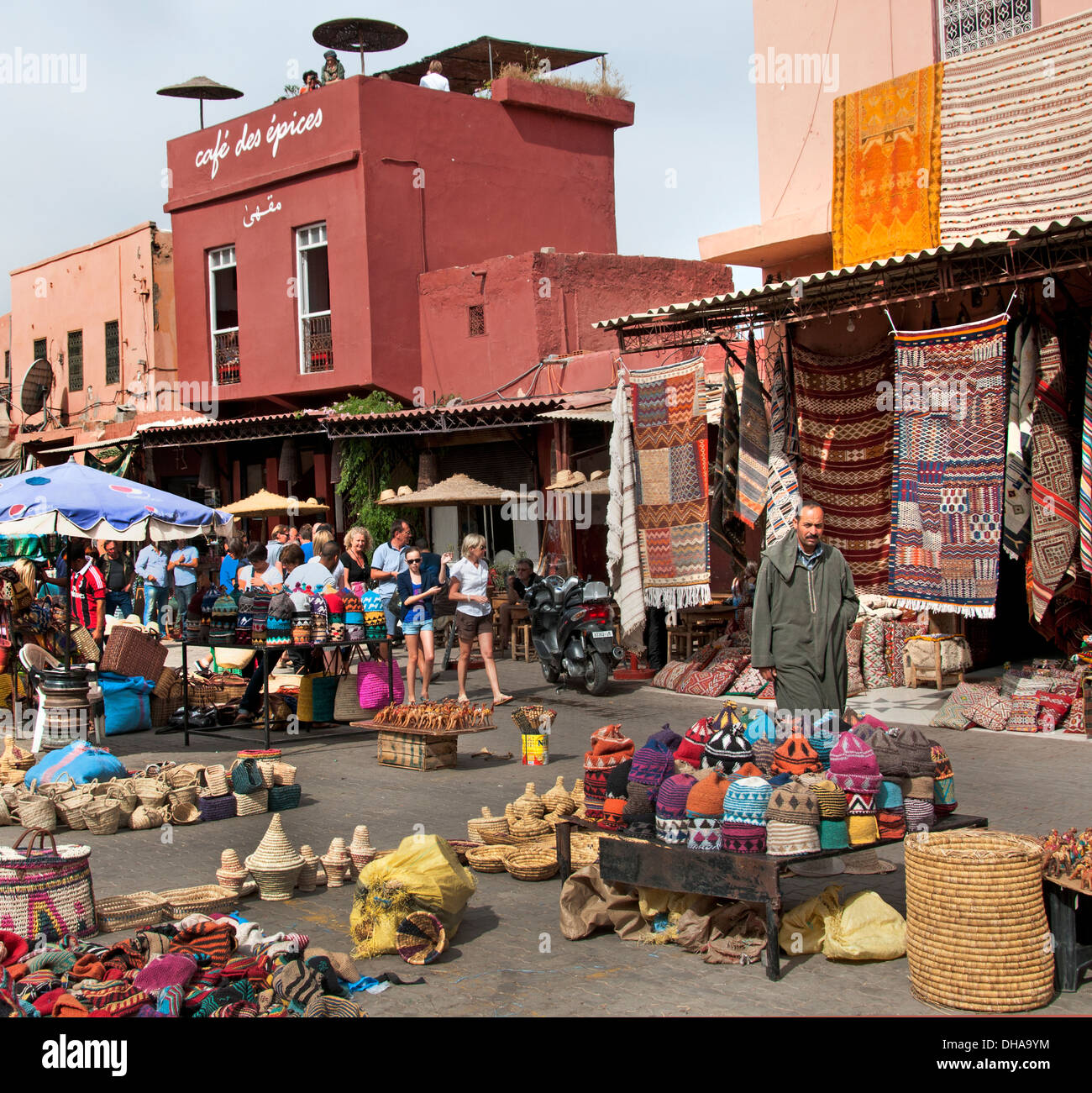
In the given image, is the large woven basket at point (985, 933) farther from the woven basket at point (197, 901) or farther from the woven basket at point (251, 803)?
the woven basket at point (251, 803)

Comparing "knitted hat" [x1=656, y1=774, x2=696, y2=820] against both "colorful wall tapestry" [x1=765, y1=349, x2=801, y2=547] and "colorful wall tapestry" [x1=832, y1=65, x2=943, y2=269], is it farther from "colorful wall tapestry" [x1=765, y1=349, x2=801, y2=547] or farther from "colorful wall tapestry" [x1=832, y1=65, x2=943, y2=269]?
"colorful wall tapestry" [x1=832, y1=65, x2=943, y2=269]

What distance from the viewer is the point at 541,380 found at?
20109 millimetres

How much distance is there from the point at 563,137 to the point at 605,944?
21.6 metres

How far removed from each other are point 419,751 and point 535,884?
3.30 metres

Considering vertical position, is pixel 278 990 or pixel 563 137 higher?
pixel 563 137

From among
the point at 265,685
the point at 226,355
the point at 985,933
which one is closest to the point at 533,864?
the point at 985,933

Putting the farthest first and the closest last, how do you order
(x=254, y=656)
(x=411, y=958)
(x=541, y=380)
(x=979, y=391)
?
(x=541, y=380)
(x=254, y=656)
(x=979, y=391)
(x=411, y=958)

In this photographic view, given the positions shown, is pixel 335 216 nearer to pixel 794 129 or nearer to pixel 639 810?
pixel 794 129

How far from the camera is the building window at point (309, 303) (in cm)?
2333

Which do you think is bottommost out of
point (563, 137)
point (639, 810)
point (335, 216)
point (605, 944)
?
point (605, 944)

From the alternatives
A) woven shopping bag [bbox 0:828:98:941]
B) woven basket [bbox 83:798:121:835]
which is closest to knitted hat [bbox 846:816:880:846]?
woven shopping bag [bbox 0:828:98:941]

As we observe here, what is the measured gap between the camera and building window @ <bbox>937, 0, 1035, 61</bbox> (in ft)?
37.9

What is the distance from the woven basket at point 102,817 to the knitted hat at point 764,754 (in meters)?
4.43
